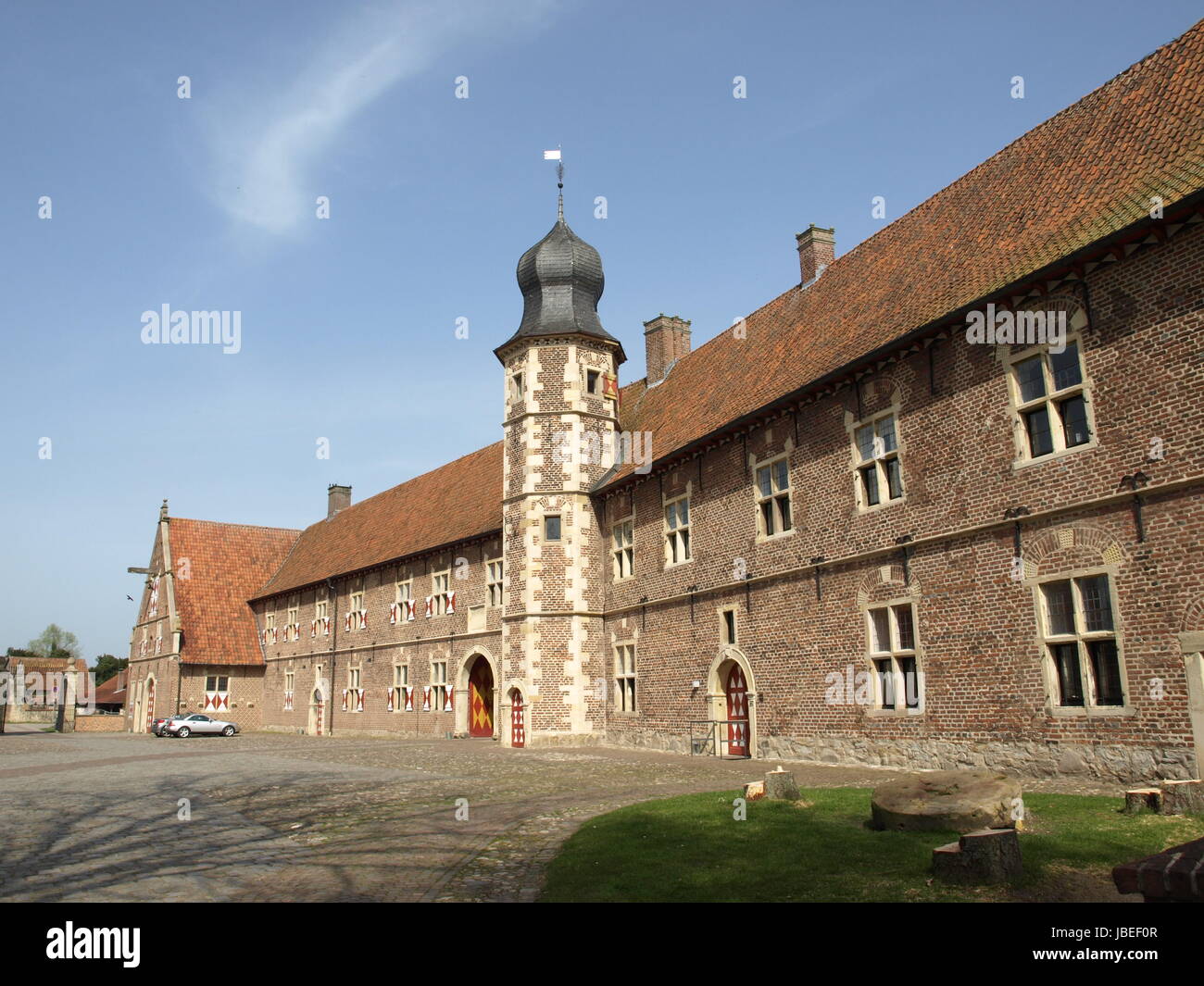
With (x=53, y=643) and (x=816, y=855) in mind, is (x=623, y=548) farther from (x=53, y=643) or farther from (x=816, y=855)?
(x=53, y=643)

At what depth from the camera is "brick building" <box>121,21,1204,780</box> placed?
10.8m

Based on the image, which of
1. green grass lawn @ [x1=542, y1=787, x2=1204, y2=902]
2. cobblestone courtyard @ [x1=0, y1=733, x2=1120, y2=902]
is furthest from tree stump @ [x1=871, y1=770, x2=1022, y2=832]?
cobblestone courtyard @ [x1=0, y1=733, x2=1120, y2=902]

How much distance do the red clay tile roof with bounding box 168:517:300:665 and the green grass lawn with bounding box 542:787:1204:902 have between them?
35418 mm

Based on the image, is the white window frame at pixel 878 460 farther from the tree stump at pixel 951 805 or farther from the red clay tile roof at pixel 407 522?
the red clay tile roof at pixel 407 522

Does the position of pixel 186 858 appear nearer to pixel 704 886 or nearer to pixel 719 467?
pixel 704 886

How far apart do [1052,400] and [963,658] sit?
12.2ft

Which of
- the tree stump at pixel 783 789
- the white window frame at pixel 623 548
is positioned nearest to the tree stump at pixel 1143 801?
the tree stump at pixel 783 789

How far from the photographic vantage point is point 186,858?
7.91 meters

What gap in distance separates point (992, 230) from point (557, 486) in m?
12.6

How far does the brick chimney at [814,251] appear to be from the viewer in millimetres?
20609

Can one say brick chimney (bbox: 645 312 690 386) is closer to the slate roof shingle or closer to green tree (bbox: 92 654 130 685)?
the slate roof shingle

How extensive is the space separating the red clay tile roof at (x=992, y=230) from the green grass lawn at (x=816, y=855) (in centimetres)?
705

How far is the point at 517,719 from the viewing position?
2370 cm
